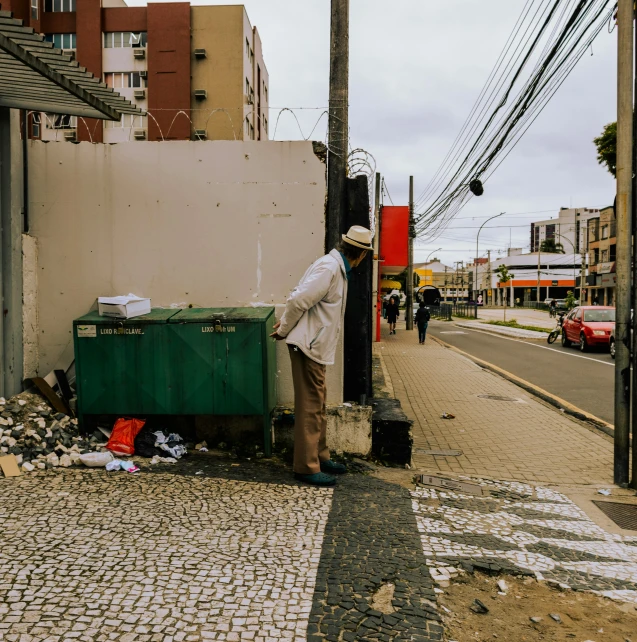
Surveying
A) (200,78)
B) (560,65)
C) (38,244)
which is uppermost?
(200,78)

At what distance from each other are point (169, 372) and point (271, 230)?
1.70m

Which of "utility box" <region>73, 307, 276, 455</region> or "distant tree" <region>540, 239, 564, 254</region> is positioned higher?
"distant tree" <region>540, 239, 564, 254</region>

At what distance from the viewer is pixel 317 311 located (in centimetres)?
456

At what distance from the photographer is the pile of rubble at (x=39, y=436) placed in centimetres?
470

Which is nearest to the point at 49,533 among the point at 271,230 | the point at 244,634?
the point at 244,634

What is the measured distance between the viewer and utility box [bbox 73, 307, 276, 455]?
5.09 m

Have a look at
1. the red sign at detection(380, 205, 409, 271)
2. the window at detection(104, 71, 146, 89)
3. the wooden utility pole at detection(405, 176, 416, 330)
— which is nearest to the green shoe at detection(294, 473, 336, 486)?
the red sign at detection(380, 205, 409, 271)

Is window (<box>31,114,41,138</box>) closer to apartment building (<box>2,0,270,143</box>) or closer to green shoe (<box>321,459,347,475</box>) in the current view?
green shoe (<box>321,459,347,475</box>)

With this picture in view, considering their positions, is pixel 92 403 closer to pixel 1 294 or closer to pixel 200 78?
pixel 1 294

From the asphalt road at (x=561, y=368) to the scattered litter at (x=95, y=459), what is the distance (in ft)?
23.8

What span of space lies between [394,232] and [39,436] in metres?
10.6

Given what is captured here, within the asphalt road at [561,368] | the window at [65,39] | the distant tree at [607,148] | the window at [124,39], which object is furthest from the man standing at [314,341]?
the window at [65,39]

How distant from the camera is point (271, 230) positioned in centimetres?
576

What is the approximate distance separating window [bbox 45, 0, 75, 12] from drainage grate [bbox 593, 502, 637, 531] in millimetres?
50609
